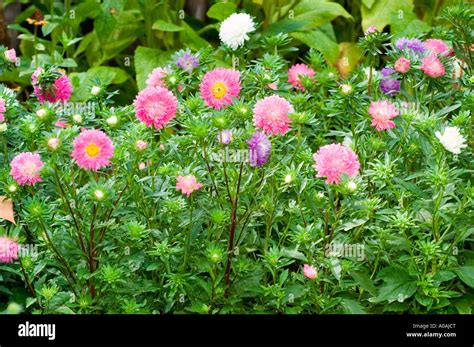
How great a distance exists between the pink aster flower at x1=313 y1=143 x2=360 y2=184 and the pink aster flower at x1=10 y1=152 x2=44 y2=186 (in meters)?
0.55

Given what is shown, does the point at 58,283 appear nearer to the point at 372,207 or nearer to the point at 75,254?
the point at 75,254

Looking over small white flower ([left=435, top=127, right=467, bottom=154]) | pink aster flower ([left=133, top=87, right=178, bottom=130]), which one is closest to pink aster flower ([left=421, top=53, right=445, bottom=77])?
small white flower ([left=435, top=127, right=467, bottom=154])

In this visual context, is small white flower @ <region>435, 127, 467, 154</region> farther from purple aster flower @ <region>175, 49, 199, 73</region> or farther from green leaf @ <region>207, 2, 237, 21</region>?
green leaf @ <region>207, 2, 237, 21</region>

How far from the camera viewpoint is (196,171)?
1910mm

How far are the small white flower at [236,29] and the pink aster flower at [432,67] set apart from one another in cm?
40

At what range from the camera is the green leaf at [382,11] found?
11.9 ft

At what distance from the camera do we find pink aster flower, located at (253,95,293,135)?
1844mm

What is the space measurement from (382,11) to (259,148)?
6.62 feet

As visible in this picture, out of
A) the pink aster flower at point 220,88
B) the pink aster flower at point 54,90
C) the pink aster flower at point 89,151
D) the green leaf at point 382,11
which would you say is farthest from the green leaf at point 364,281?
the green leaf at point 382,11

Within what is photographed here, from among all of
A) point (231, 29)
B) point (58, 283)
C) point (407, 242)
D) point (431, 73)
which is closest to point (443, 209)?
point (407, 242)

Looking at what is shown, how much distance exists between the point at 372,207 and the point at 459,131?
29 cm

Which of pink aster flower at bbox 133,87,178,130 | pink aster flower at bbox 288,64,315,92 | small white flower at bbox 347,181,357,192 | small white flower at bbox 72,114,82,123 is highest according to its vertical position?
pink aster flower at bbox 288,64,315,92

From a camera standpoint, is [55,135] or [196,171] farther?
[196,171]

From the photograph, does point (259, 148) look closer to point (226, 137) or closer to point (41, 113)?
point (226, 137)
